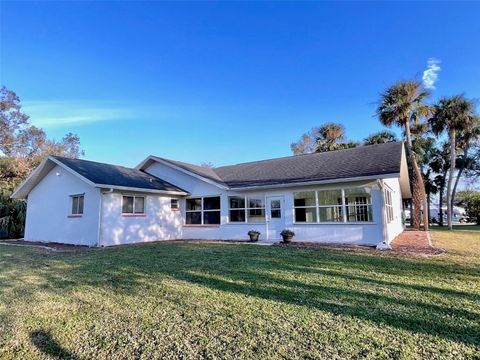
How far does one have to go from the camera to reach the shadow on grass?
4293 mm

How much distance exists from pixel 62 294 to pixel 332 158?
13798mm

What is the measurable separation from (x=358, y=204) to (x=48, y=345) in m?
A: 11.7

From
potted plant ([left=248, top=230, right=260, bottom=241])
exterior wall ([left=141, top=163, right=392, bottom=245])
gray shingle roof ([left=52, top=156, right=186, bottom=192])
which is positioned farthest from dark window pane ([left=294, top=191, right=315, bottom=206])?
gray shingle roof ([left=52, top=156, right=186, bottom=192])

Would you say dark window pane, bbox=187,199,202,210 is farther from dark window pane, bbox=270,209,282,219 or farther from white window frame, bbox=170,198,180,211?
dark window pane, bbox=270,209,282,219

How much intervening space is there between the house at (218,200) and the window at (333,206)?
0.14 ft

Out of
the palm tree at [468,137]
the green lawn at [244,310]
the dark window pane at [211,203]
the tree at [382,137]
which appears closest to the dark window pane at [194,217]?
the dark window pane at [211,203]

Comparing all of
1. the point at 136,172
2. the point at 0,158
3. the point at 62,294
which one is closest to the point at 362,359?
the point at 62,294

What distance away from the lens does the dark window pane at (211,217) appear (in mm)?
16078

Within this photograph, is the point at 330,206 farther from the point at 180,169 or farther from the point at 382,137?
the point at 382,137

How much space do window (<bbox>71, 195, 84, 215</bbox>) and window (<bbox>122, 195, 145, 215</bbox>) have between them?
80.2 inches

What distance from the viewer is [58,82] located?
16.9m

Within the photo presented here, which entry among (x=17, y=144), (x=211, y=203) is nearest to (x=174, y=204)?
(x=211, y=203)

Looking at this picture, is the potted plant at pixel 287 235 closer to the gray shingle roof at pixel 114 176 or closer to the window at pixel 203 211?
the window at pixel 203 211

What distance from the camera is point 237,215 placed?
15.5 m
